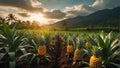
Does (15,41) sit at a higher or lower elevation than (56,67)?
higher

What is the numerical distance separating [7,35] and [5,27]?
0.34 meters

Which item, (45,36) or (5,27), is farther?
(45,36)

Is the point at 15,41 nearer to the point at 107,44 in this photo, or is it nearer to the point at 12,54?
the point at 12,54

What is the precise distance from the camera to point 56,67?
309 inches

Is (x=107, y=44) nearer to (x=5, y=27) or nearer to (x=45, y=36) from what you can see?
(x=5, y=27)

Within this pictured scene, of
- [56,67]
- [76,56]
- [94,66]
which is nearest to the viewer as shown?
[94,66]

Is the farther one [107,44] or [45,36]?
[45,36]

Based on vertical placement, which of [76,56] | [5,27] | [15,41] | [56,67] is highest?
[5,27]

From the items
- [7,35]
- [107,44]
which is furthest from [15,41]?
[107,44]

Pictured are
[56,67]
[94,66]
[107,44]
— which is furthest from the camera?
[56,67]

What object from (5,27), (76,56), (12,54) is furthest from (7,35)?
(76,56)

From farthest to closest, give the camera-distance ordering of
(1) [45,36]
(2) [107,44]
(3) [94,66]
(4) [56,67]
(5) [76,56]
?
(1) [45,36] < (4) [56,67] < (5) [76,56] < (2) [107,44] < (3) [94,66]

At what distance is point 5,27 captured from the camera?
6.84 meters

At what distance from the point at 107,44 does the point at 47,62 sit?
255 centimetres
